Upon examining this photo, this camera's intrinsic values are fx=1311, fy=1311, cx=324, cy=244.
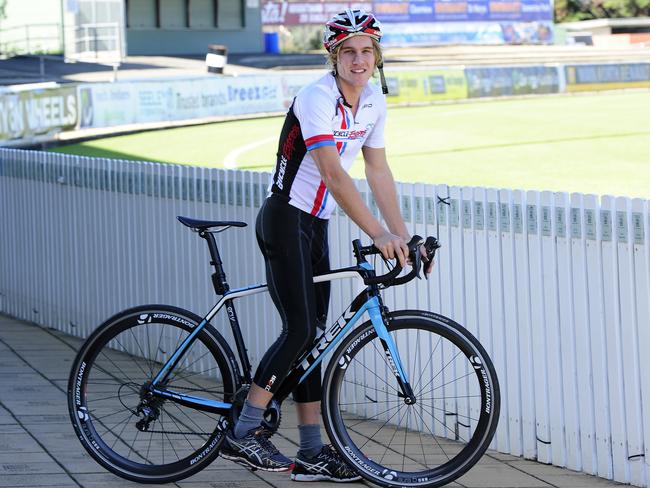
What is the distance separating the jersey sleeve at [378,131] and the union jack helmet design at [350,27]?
29 cm

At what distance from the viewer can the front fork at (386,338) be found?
203 inches

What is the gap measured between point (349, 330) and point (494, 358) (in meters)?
0.99

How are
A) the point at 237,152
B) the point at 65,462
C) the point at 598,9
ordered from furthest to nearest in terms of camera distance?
the point at 598,9, the point at 237,152, the point at 65,462

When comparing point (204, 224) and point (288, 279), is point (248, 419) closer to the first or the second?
point (288, 279)

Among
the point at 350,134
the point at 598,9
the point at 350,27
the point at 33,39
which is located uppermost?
the point at 598,9

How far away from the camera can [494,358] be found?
601cm

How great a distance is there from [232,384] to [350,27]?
153 centimetres

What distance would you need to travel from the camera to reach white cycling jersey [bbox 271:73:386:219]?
16.3 feet

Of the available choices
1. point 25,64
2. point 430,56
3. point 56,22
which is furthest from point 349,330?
point 430,56

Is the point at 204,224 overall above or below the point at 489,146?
above

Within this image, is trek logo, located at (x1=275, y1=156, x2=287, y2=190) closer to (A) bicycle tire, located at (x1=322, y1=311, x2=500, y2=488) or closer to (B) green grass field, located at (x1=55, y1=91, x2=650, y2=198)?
(A) bicycle tire, located at (x1=322, y1=311, x2=500, y2=488)

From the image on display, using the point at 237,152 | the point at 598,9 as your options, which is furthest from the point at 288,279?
the point at 598,9

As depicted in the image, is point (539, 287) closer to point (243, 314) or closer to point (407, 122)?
point (243, 314)

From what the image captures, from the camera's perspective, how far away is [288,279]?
519cm
